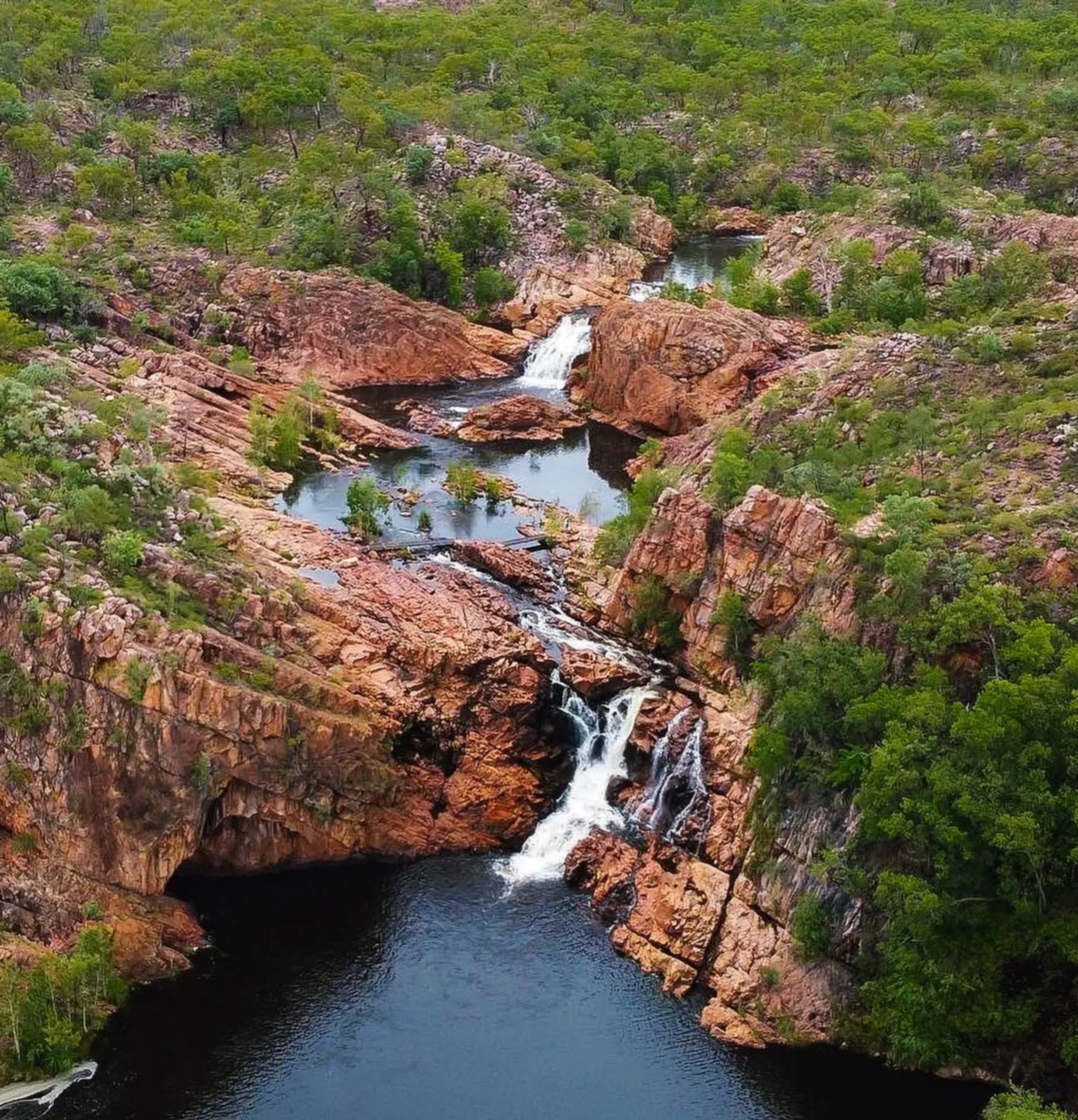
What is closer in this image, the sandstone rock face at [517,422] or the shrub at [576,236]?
the sandstone rock face at [517,422]

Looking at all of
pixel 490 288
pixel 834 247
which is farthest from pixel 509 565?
pixel 834 247

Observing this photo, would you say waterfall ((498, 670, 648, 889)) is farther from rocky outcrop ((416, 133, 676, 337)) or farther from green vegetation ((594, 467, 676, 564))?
rocky outcrop ((416, 133, 676, 337))

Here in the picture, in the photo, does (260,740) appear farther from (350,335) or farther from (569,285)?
(569,285)

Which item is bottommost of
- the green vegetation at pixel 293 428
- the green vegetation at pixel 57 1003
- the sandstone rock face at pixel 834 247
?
the green vegetation at pixel 57 1003

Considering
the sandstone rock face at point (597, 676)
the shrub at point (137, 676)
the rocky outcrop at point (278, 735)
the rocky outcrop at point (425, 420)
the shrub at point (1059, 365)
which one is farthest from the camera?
the rocky outcrop at point (425, 420)

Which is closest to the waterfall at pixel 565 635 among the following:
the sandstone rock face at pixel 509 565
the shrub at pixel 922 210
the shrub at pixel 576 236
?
the sandstone rock face at pixel 509 565

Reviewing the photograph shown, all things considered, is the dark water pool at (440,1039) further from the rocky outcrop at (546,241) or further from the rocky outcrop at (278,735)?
the rocky outcrop at (546,241)

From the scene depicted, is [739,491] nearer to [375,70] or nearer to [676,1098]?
[676,1098]
